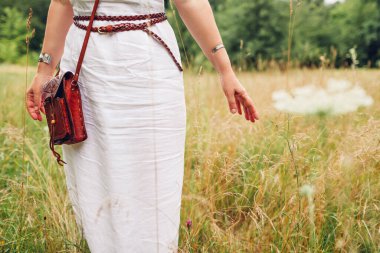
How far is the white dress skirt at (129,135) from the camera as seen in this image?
1252mm

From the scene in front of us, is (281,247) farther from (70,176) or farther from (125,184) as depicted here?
(70,176)

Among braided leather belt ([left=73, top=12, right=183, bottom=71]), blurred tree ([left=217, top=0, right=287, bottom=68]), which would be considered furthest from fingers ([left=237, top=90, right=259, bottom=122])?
blurred tree ([left=217, top=0, right=287, bottom=68])

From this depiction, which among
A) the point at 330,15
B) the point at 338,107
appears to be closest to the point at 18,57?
the point at 330,15

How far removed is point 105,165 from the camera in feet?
4.38

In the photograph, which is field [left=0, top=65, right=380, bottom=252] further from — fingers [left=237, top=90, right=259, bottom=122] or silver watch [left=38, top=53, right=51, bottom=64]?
silver watch [left=38, top=53, right=51, bottom=64]

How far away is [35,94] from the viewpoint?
1541mm

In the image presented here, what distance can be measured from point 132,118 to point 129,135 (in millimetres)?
56

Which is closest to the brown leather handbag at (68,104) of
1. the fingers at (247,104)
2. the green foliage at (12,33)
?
the fingers at (247,104)

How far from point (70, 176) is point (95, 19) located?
0.62 metres

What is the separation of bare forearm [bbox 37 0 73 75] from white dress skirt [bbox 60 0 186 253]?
0.11 meters

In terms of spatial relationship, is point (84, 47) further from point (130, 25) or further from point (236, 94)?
point (236, 94)

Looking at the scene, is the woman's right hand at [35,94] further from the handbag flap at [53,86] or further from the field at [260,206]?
the field at [260,206]

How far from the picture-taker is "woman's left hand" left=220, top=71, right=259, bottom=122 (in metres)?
1.36

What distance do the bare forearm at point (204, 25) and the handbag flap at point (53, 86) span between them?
1.38 feet
